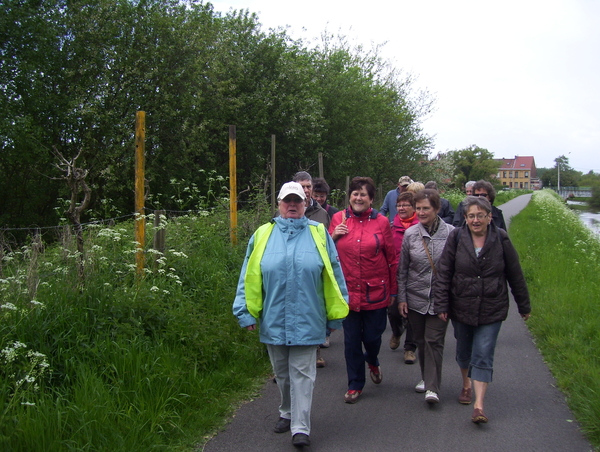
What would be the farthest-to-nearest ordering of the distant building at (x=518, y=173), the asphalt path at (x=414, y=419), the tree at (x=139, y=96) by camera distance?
the distant building at (x=518, y=173)
the tree at (x=139, y=96)
the asphalt path at (x=414, y=419)

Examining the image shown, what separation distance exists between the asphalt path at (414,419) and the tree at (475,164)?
92119 millimetres

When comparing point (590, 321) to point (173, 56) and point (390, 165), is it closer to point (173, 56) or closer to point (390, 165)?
point (173, 56)

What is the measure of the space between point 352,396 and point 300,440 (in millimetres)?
1143

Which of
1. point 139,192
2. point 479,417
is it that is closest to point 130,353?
point 139,192

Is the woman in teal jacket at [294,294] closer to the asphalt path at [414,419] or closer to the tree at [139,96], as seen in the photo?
the asphalt path at [414,419]

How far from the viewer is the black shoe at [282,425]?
443cm

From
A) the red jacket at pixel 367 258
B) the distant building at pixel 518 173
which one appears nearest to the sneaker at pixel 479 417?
the red jacket at pixel 367 258

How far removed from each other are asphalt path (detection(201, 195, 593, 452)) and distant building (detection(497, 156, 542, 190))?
172366mm

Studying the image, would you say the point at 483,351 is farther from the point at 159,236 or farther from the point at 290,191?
the point at 159,236

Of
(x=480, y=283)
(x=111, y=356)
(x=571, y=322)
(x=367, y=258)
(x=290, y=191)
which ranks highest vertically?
(x=290, y=191)

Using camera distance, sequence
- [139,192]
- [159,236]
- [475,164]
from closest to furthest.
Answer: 1. [139,192]
2. [159,236]
3. [475,164]

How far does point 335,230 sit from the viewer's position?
525 cm

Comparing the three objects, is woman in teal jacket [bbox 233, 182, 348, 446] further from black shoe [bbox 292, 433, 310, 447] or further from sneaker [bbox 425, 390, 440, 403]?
sneaker [bbox 425, 390, 440, 403]

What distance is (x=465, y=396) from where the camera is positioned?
5090 millimetres
